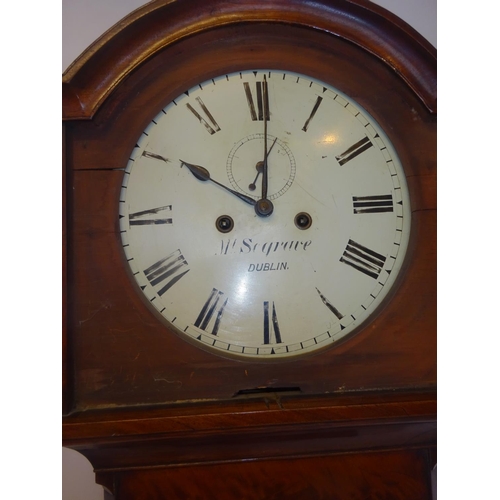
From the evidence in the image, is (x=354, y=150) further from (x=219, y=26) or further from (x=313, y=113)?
(x=219, y=26)

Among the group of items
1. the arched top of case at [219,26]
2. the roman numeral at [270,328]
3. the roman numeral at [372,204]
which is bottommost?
the roman numeral at [270,328]

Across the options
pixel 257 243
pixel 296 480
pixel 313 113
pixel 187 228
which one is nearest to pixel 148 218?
pixel 187 228

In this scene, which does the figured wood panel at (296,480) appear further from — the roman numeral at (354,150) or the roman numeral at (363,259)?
the roman numeral at (354,150)

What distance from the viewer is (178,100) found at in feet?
2.37

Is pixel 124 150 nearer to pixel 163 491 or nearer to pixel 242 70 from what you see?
pixel 242 70

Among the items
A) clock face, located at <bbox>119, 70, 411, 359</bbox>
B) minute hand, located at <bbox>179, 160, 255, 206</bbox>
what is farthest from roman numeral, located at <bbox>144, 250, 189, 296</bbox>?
minute hand, located at <bbox>179, 160, 255, 206</bbox>

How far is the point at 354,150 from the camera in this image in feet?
2.43

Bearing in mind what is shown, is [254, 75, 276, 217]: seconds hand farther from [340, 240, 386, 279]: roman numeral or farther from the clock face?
[340, 240, 386, 279]: roman numeral

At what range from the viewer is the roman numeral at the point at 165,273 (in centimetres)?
70

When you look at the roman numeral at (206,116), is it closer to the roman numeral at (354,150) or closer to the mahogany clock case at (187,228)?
the mahogany clock case at (187,228)

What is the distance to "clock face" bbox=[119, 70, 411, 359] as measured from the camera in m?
0.71

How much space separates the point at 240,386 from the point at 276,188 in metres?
0.31

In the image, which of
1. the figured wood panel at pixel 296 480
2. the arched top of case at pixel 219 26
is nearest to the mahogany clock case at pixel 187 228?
the arched top of case at pixel 219 26

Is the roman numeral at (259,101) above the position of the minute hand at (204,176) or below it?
above
